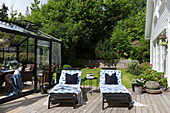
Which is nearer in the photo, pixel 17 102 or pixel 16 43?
pixel 17 102

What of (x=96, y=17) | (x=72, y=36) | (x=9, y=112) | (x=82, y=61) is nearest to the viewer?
(x=9, y=112)

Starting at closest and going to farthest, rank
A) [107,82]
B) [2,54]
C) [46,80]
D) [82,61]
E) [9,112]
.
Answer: [9,112] → [107,82] → [46,80] → [2,54] → [82,61]

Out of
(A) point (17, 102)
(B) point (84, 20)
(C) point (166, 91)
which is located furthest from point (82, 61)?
(A) point (17, 102)

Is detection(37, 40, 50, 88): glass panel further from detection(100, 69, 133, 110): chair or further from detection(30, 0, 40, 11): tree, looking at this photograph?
detection(30, 0, 40, 11): tree

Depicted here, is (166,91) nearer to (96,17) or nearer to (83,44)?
(83,44)

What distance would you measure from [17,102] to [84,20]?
44.4 ft

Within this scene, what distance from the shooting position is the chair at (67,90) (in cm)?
498

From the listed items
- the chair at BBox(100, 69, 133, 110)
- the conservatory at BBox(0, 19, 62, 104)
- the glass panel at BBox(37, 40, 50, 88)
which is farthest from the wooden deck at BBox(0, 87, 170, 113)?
the glass panel at BBox(37, 40, 50, 88)

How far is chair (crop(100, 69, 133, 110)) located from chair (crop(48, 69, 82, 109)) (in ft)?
2.92

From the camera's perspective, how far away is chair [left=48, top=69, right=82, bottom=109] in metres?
4.98

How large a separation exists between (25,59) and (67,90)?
6.47 metres

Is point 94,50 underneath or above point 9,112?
above

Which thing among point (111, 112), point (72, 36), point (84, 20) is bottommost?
point (111, 112)

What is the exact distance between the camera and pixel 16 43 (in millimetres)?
10305
